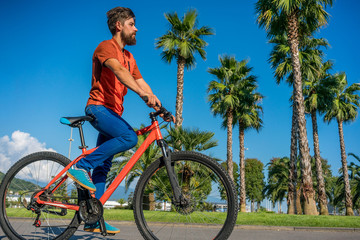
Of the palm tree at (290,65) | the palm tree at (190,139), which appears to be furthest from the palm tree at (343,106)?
the palm tree at (190,139)

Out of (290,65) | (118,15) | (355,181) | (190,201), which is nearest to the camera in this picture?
(190,201)

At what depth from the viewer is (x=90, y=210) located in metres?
2.70

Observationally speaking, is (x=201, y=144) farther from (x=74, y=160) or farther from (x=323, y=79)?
(x=323, y=79)

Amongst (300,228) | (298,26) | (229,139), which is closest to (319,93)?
(229,139)

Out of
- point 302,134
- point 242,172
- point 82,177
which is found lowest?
point 82,177

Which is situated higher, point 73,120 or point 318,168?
point 318,168

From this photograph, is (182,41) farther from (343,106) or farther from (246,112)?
(343,106)

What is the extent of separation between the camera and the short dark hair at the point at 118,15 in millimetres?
3092

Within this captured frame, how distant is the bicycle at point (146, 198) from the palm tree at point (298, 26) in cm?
1436

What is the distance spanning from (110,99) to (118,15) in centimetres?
85

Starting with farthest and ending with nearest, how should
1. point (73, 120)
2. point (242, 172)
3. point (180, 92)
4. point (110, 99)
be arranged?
point (242, 172)
point (180, 92)
point (110, 99)
point (73, 120)

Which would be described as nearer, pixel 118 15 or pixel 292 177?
pixel 118 15

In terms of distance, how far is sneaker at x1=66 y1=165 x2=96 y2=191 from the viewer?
2.65 m

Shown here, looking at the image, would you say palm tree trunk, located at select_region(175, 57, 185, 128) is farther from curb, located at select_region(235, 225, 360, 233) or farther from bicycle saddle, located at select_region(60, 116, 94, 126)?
bicycle saddle, located at select_region(60, 116, 94, 126)
